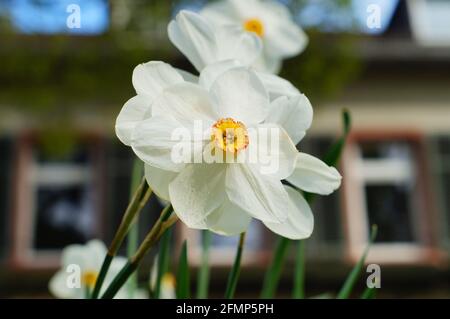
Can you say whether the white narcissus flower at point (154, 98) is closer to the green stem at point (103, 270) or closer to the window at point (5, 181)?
the green stem at point (103, 270)

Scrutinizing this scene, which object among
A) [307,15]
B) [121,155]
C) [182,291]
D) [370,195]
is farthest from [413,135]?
[182,291]

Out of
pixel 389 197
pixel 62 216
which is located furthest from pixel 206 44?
pixel 389 197

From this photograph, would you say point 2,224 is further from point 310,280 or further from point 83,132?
point 310,280

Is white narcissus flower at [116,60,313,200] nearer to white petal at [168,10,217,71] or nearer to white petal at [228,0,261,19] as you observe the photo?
white petal at [168,10,217,71]

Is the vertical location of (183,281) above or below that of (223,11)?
below

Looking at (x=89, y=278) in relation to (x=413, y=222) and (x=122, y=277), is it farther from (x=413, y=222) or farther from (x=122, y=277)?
(x=413, y=222)
